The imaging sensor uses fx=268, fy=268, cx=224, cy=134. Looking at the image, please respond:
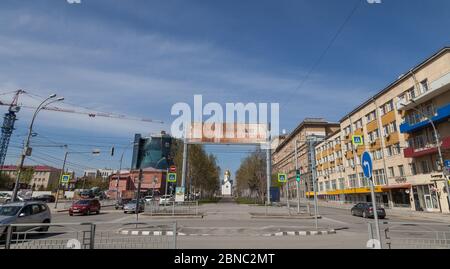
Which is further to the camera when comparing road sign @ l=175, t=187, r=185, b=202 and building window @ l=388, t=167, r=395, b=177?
building window @ l=388, t=167, r=395, b=177

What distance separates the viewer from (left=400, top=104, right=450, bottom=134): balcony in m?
29.0

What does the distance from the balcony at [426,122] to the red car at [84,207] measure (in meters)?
38.8

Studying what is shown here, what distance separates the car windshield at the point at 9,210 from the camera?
1260 cm

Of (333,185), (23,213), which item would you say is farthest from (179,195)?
(333,185)

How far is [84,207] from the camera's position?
2728 centimetres

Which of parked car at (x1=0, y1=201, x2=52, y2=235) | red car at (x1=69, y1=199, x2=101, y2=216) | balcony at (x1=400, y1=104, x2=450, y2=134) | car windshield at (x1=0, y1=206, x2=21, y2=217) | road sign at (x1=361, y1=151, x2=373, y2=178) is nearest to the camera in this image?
road sign at (x1=361, y1=151, x2=373, y2=178)

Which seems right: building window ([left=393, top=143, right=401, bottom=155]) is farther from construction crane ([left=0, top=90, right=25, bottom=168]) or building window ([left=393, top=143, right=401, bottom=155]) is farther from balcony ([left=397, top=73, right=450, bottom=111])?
construction crane ([left=0, top=90, right=25, bottom=168])

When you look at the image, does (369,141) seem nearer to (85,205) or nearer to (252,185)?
(252,185)

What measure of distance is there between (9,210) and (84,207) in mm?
15266

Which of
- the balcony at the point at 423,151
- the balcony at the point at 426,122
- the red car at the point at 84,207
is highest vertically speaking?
the balcony at the point at 426,122

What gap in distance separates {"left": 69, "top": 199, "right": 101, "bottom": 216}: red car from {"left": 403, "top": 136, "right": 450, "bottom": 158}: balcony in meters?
38.0

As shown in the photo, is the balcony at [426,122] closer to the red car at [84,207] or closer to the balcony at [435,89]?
the balcony at [435,89]

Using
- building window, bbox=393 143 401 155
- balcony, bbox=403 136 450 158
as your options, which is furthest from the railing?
building window, bbox=393 143 401 155

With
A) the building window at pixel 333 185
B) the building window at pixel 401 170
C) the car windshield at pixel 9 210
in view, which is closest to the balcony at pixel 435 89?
the building window at pixel 401 170
